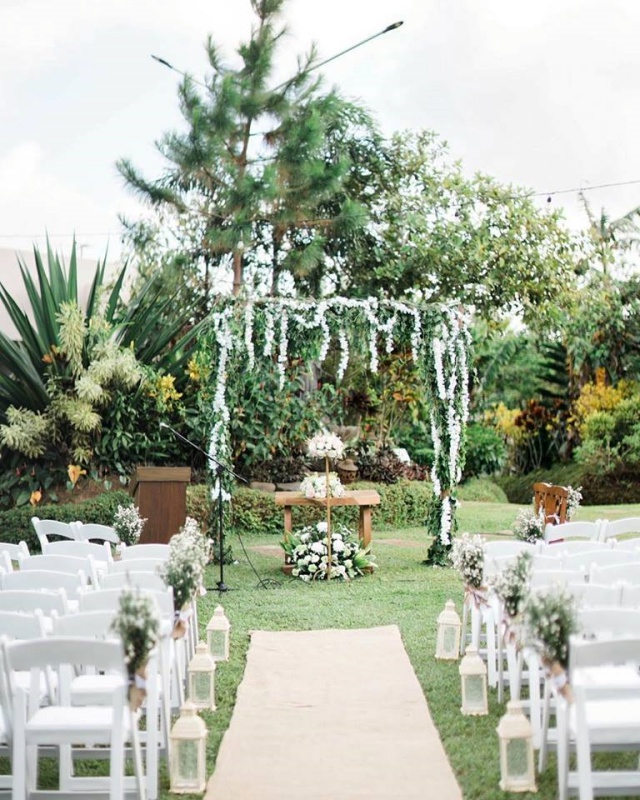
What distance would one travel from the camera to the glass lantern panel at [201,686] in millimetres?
6211

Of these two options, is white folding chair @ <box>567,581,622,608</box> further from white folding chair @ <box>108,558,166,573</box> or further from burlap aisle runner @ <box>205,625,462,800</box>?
white folding chair @ <box>108,558,166,573</box>

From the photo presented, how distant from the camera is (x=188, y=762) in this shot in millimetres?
4812

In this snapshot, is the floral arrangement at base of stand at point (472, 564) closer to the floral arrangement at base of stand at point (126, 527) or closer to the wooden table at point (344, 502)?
the floral arrangement at base of stand at point (126, 527)

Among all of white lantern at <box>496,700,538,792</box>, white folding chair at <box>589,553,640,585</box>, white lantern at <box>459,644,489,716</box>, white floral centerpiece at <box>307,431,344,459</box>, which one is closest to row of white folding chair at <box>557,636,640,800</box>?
white lantern at <box>496,700,538,792</box>

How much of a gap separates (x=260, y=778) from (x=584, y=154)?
23698mm

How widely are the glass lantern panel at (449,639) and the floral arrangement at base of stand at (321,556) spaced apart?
382 centimetres

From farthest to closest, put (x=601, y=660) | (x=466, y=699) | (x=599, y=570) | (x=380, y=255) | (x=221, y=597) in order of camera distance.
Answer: (x=380, y=255), (x=221, y=597), (x=466, y=699), (x=599, y=570), (x=601, y=660)

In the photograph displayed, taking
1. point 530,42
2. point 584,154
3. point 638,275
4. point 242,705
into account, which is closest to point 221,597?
point 242,705

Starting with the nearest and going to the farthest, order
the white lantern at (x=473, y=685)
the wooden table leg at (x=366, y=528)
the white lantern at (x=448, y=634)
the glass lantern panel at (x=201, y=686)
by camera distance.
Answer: the white lantern at (x=473, y=685) < the glass lantern panel at (x=201, y=686) < the white lantern at (x=448, y=634) < the wooden table leg at (x=366, y=528)

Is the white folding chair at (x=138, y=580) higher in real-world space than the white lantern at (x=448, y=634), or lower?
higher

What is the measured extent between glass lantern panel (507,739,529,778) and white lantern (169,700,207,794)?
130 centimetres

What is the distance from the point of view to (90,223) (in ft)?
85.4

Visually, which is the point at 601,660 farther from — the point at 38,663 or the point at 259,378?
the point at 259,378

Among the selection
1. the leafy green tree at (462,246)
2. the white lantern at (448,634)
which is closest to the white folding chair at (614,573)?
the white lantern at (448,634)
